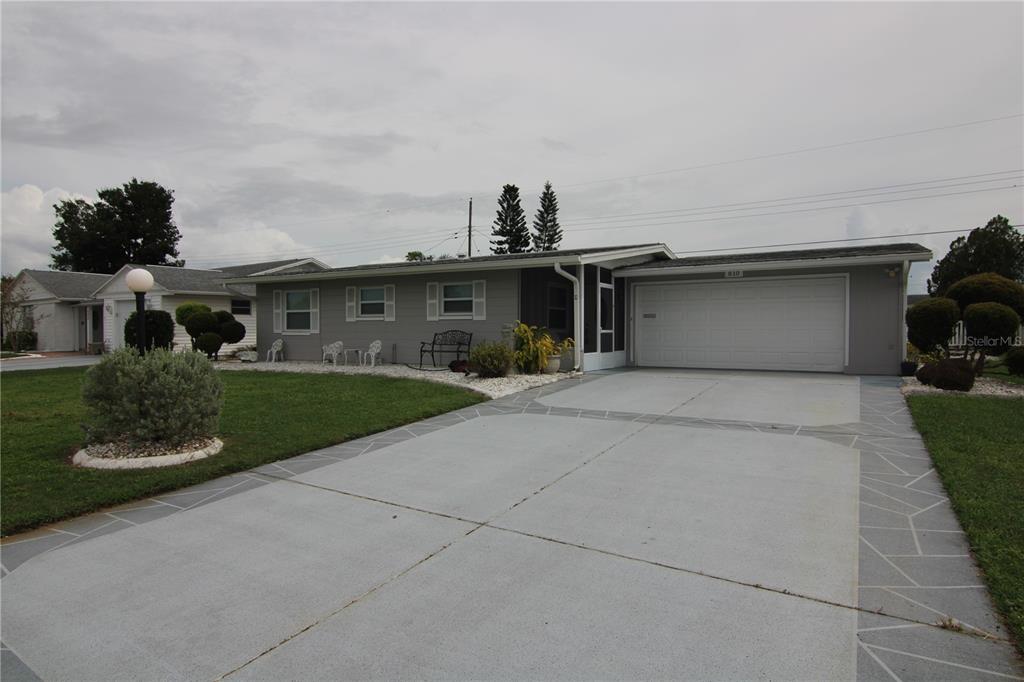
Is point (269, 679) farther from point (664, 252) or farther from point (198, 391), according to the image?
point (664, 252)

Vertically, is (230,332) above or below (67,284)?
below

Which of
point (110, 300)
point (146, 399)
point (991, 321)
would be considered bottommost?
point (146, 399)

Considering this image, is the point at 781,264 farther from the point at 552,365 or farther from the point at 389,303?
the point at 389,303

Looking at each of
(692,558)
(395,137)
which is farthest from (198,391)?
(395,137)

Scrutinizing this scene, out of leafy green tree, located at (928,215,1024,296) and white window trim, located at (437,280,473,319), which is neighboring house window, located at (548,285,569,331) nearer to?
white window trim, located at (437,280,473,319)

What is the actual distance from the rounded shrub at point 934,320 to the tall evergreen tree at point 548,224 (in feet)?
94.7

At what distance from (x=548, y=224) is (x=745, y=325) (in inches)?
1039

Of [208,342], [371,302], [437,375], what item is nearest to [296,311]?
[371,302]

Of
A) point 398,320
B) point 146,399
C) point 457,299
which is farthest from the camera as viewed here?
point 398,320

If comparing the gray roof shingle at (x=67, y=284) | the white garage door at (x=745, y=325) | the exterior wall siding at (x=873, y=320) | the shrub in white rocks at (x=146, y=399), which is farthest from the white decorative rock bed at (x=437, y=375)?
the gray roof shingle at (x=67, y=284)

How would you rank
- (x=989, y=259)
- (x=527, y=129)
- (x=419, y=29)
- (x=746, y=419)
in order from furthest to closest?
(x=989, y=259)
(x=527, y=129)
(x=419, y=29)
(x=746, y=419)

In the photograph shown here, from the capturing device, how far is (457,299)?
1311 cm

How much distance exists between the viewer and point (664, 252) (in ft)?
45.7

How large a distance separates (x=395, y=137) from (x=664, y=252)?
781 cm
